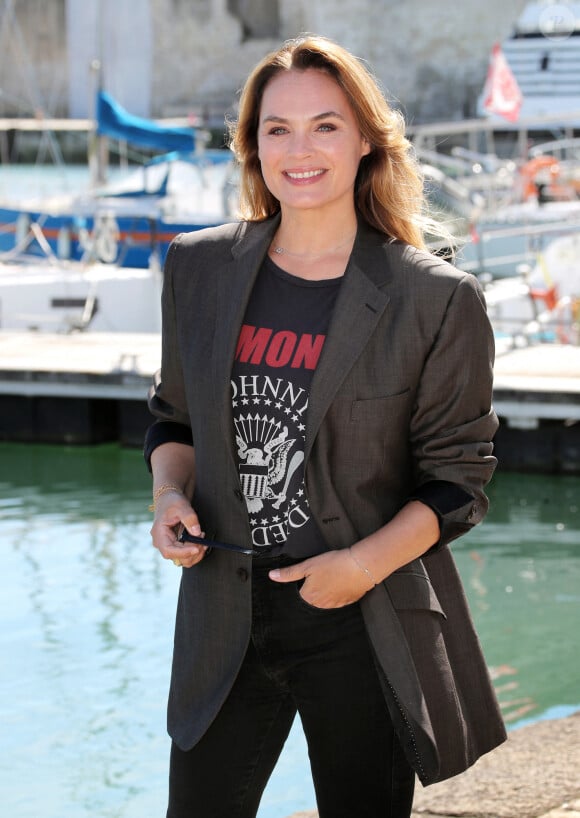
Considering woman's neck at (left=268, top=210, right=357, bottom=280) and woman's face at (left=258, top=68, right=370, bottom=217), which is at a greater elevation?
woman's face at (left=258, top=68, right=370, bottom=217)

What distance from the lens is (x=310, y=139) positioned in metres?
1.82

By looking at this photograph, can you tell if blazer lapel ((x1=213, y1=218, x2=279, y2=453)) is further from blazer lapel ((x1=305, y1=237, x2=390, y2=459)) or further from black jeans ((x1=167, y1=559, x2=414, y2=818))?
black jeans ((x1=167, y1=559, x2=414, y2=818))

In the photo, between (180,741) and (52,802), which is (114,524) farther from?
(180,741)

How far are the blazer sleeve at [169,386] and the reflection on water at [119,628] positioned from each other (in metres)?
1.70

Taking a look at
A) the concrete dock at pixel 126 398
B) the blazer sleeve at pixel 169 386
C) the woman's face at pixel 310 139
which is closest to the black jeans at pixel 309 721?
the blazer sleeve at pixel 169 386

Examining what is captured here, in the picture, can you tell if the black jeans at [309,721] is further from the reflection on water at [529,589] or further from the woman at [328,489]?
the reflection on water at [529,589]

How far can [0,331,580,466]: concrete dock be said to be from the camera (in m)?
7.76

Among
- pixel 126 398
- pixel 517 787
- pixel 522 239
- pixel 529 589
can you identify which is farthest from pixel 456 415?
pixel 522 239

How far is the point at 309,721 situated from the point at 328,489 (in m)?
0.32

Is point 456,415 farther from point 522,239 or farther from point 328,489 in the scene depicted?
point 522,239

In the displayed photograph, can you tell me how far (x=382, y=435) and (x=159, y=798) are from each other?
6.84 feet

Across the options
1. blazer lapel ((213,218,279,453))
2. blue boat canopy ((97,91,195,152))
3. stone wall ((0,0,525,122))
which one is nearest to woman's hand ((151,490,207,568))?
blazer lapel ((213,218,279,453))

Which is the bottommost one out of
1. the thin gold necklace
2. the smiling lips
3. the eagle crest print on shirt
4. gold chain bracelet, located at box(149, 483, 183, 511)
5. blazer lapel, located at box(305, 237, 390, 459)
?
gold chain bracelet, located at box(149, 483, 183, 511)

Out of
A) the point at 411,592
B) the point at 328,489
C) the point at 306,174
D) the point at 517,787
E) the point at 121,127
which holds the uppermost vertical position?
the point at 306,174
